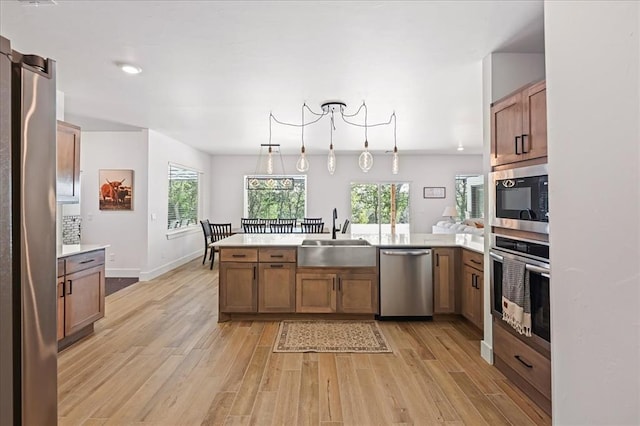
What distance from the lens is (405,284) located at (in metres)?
3.77

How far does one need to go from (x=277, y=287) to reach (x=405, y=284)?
53.3 inches

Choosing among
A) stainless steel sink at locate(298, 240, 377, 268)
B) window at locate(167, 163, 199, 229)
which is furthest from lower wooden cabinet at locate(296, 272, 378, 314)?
window at locate(167, 163, 199, 229)

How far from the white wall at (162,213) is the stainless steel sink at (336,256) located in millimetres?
3336

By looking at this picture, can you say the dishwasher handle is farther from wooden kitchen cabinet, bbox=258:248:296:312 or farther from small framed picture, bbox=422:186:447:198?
small framed picture, bbox=422:186:447:198

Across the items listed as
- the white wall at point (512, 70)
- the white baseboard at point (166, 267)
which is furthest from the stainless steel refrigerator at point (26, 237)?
the white baseboard at point (166, 267)

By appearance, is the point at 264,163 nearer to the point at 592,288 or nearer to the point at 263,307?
the point at 263,307

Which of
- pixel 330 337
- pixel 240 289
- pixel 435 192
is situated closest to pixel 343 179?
pixel 435 192

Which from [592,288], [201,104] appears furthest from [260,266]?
[592,288]

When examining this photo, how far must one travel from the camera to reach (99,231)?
5.92 metres

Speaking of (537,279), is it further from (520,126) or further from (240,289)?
(240,289)

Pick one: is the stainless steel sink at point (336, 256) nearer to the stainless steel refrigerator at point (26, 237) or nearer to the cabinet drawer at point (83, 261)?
the cabinet drawer at point (83, 261)

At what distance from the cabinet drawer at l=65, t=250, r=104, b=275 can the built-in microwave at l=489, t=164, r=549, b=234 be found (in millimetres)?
3511

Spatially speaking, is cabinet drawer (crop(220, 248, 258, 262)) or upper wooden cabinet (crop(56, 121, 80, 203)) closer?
upper wooden cabinet (crop(56, 121, 80, 203))

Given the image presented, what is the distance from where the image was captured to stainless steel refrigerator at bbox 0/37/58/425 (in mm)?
824
